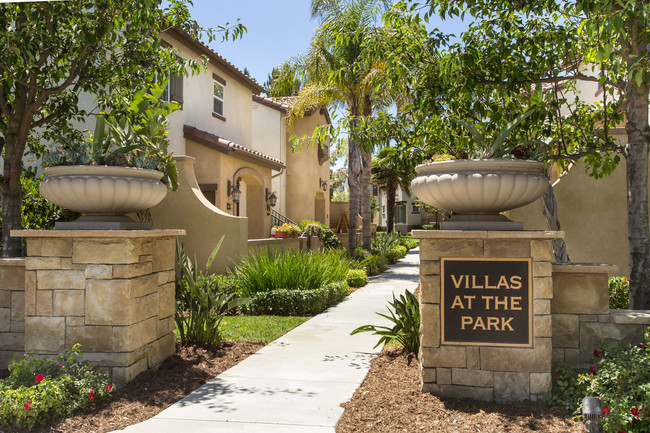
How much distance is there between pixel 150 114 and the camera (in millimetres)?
7520

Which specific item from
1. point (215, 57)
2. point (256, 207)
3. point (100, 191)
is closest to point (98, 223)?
point (100, 191)

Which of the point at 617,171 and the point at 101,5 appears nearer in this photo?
the point at 101,5

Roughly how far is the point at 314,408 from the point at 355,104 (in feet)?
50.5

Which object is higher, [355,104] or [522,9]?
[355,104]

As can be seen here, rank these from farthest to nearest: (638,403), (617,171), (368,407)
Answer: (617,171)
(368,407)
(638,403)

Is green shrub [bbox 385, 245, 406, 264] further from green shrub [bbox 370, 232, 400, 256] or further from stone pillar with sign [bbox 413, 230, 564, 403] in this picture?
stone pillar with sign [bbox 413, 230, 564, 403]

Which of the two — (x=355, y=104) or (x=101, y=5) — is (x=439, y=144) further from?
(x=355, y=104)

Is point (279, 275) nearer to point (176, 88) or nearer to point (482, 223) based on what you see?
point (482, 223)

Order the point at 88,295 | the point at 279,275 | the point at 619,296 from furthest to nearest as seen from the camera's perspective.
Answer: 1. the point at 279,275
2. the point at 619,296
3. the point at 88,295

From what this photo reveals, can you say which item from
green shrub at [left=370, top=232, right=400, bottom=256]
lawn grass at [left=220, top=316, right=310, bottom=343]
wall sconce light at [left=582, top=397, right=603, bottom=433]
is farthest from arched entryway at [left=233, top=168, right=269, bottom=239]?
wall sconce light at [left=582, top=397, right=603, bottom=433]

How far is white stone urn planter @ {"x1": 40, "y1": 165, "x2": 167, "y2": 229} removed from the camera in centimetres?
521

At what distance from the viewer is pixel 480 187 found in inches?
189

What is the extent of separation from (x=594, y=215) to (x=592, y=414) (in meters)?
7.98

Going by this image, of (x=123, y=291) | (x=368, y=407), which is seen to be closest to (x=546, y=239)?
(x=368, y=407)
